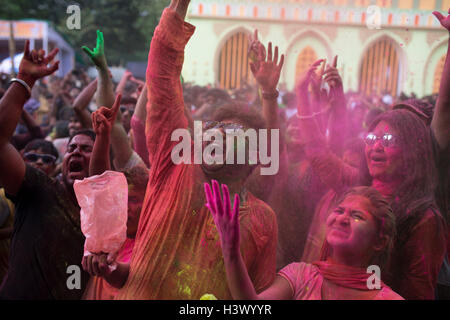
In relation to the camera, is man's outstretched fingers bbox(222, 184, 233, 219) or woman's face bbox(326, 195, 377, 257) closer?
man's outstretched fingers bbox(222, 184, 233, 219)

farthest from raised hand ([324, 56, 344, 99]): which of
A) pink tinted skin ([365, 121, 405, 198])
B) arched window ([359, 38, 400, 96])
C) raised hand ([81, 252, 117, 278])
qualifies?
raised hand ([81, 252, 117, 278])

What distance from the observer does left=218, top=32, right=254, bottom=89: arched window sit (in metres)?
3.17

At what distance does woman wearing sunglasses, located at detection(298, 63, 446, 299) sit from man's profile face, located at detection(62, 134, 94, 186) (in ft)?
3.88

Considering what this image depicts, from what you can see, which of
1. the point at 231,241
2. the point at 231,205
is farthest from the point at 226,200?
the point at 231,205

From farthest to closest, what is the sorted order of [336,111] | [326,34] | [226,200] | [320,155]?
1. [326,34]
2. [336,111]
3. [320,155]
4. [226,200]

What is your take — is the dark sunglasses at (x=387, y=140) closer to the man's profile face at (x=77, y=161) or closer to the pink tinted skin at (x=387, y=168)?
the pink tinted skin at (x=387, y=168)

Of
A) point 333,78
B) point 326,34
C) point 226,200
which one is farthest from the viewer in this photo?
point 326,34

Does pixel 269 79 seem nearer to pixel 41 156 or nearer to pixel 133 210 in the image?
pixel 133 210

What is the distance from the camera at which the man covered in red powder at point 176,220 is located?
1758 millimetres

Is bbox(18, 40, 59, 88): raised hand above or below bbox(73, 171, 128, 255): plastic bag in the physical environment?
above

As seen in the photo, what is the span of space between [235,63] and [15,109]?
1.99 m

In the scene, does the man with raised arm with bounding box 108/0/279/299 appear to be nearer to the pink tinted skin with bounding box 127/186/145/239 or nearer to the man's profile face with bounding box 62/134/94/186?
the pink tinted skin with bounding box 127/186/145/239

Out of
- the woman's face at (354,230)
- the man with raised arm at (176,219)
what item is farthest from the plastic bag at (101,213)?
the woman's face at (354,230)

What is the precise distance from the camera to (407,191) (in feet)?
6.79
